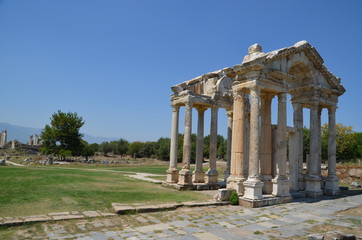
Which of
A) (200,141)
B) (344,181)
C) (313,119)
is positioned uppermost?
(313,119)

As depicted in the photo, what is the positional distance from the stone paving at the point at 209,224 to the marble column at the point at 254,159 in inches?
30.1

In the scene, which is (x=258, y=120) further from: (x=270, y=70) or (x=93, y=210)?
(x=93, y=210)

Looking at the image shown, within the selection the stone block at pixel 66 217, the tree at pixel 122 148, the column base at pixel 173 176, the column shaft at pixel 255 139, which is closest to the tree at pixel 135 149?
the tree at pixel 122 148

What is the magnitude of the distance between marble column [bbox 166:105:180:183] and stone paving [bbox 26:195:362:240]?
6.62 m

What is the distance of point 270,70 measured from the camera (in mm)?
12203

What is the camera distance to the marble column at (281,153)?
12.1 meters

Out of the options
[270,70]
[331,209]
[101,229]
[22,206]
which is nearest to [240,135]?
[270,70]

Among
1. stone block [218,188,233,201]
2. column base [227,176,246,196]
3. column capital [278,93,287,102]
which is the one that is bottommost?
stone block [218,188,233,201]

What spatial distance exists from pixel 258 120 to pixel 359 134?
178 ft

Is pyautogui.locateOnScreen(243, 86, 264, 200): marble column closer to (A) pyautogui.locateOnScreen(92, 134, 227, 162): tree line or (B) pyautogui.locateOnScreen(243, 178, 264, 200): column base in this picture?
(B) pyautogui.locateOnScreen(243, 178, 264, 200): column base

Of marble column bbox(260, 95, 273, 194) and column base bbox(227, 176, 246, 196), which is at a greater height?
marble column bbox(260, 95, 273, 194)

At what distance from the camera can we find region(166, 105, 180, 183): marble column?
16734 millimetres

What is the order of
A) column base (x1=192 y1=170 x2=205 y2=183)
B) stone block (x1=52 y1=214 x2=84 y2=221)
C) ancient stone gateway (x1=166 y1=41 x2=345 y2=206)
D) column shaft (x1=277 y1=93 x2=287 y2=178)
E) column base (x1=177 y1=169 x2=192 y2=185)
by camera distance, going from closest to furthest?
stone block (x1=52 y1=214 x2=84 y2=221) → ancient stone gateway (x1=166 y1=41 x2=345 y2=206) → column shaft (x1=277 y1=93 x2=287 y2=178) → column base (x1=177 y1=169 x2=192 y2=185) → column base (x1=192 y1=170 x2=205 y2=183)

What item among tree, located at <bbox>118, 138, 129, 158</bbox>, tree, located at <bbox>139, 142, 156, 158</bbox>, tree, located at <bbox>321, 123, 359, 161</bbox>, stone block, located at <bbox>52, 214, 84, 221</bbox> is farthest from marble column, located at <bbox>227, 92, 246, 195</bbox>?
tree, located at <bbox>118, 138, 129, 158</bbox>
